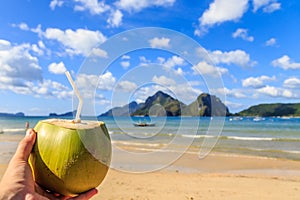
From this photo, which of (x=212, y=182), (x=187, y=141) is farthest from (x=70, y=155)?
(x=187, y=141)

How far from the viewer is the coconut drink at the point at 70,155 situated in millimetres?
Result: 1662

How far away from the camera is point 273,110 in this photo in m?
102

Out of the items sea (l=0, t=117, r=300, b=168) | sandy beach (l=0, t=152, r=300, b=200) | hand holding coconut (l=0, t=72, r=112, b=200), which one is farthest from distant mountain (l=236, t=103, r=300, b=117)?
hand holding coconut (l=0, t=72, r=112, b=200)

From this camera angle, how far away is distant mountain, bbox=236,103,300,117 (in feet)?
333

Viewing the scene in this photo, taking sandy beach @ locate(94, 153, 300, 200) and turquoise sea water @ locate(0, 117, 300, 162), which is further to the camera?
sandy beach @ locate(94, 153, 300, 200)

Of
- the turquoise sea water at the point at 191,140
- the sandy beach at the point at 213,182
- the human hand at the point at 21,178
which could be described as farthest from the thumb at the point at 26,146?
the sandy beach at the point at 213,182

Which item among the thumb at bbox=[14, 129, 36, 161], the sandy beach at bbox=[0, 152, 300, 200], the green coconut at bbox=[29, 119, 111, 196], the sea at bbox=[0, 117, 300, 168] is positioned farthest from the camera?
the sandy beach at bbox=[0, 152, 300, 200]

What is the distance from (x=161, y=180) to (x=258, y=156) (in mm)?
8062

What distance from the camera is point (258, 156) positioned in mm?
16500

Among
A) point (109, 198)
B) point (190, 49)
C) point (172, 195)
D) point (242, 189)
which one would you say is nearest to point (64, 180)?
point (190, 49)

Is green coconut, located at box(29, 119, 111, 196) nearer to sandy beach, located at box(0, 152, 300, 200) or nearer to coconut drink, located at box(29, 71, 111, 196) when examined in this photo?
coconut drink, located at box(29, 71, 111, 196)

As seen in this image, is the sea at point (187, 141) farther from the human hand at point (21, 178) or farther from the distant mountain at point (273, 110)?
the distant mountain at point (273, 110)

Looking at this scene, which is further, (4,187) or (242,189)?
(242,189)

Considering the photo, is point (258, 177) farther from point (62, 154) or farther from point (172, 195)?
point (62, 154)
